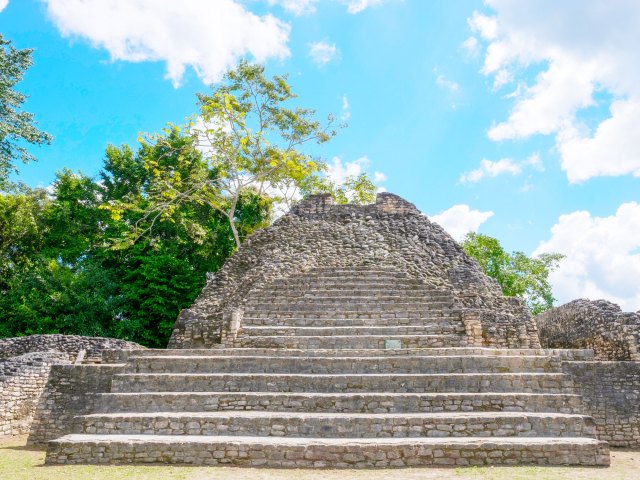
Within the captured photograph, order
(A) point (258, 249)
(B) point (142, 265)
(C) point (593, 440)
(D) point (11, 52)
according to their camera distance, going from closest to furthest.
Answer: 1. (C) point (593, 440)
2. (D) point (11, 52)
3. (A) point (258, 249)
4. (B) point (142, 265)

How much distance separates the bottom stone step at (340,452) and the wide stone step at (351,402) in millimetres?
692

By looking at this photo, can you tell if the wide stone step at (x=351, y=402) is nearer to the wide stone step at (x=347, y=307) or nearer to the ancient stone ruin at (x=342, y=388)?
the ancient stone ruin at (x=342, y=388)

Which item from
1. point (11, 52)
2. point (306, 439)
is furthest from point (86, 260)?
point (306, 439)

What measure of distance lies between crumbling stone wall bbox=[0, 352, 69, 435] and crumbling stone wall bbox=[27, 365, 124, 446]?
148cm

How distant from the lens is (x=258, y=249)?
44.6ft

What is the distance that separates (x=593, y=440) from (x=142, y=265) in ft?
51.8

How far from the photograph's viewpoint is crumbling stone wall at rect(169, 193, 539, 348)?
9.92 meters

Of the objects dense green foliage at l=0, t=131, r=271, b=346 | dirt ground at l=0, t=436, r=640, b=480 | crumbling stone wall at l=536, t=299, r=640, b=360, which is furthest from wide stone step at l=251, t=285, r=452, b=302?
dense green foliage at l=0, t=131, r=271, b=346

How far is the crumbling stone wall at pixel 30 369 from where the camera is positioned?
355 inches

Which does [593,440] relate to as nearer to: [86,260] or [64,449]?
[64,449]

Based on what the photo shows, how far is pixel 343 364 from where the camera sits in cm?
724

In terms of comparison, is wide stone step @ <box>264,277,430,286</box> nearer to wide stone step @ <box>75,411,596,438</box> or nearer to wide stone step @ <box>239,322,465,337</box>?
wide stone step @ <box>239,322,465,337</box>

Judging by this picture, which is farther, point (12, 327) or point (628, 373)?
point (12, 327)

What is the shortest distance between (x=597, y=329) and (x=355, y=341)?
213 inches
